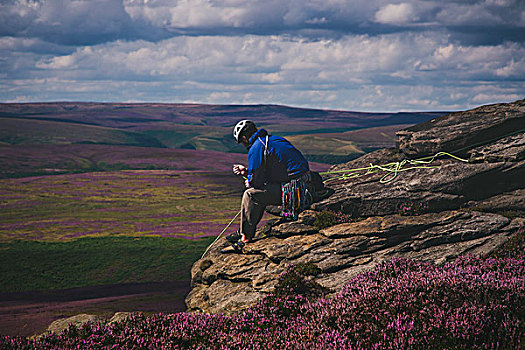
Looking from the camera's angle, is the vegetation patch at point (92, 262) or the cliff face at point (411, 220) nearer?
the cliff face at point (411, 220)

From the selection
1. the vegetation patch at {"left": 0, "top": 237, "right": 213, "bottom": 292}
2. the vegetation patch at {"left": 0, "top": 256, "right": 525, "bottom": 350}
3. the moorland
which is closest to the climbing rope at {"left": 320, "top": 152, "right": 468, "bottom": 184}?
the vegetation patch at {"left": 0, "top": 256, "right": 525, "bottom": 350}

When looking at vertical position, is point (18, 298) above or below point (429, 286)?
below

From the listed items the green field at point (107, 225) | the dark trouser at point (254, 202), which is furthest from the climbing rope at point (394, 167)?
the green field at point (107, 225)

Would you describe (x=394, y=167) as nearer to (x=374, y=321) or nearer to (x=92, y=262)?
(x=374, y=321)

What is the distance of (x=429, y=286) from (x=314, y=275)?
139 inches

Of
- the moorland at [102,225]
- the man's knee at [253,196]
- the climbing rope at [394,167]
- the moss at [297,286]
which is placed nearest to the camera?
the moss at [297,286]

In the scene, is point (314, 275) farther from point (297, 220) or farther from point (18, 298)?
point (18, 298)

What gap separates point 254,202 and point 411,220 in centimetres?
421

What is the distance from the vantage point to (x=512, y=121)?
13383mm

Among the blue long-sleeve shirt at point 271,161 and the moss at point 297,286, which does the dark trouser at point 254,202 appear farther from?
the moss at point 297,286

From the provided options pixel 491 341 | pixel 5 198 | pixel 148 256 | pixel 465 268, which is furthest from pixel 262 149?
pixel 5 198

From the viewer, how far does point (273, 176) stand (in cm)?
Result: 1259

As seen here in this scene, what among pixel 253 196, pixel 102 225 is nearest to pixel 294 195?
pixel 253 196

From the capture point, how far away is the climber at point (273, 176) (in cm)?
1221
